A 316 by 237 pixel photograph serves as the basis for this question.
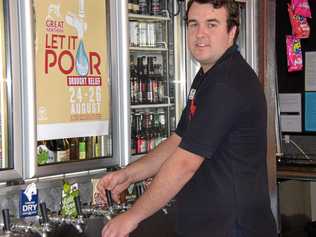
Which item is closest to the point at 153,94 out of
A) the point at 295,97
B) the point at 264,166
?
the point at 264,166

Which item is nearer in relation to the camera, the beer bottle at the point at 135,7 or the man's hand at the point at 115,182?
the man's hand at the point at 115,182

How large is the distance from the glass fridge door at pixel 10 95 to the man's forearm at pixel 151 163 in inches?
17.0

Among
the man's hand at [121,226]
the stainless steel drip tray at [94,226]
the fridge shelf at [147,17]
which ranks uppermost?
the fridge shelf at [147,17]

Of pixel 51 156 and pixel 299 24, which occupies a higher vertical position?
pixel 299 24

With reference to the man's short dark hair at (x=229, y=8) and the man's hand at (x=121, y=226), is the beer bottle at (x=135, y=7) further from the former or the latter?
the man's hand at (x=121, y=226)

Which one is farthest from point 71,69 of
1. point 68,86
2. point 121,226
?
point 121,226

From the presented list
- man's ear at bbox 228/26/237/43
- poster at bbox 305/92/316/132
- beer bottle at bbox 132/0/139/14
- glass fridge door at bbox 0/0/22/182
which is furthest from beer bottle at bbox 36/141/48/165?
poster at bbox 305/92/316/132

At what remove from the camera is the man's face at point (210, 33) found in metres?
2.10

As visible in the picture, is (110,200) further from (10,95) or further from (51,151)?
(10,95)

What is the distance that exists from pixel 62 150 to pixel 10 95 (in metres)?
0.37

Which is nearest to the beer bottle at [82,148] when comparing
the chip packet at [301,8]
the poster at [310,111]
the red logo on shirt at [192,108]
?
the red logo on shirt at [192,108]

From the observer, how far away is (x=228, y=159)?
200 cm

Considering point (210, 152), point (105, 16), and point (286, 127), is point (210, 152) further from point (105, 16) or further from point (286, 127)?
point (286, 127)

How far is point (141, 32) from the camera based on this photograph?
10.3ft
